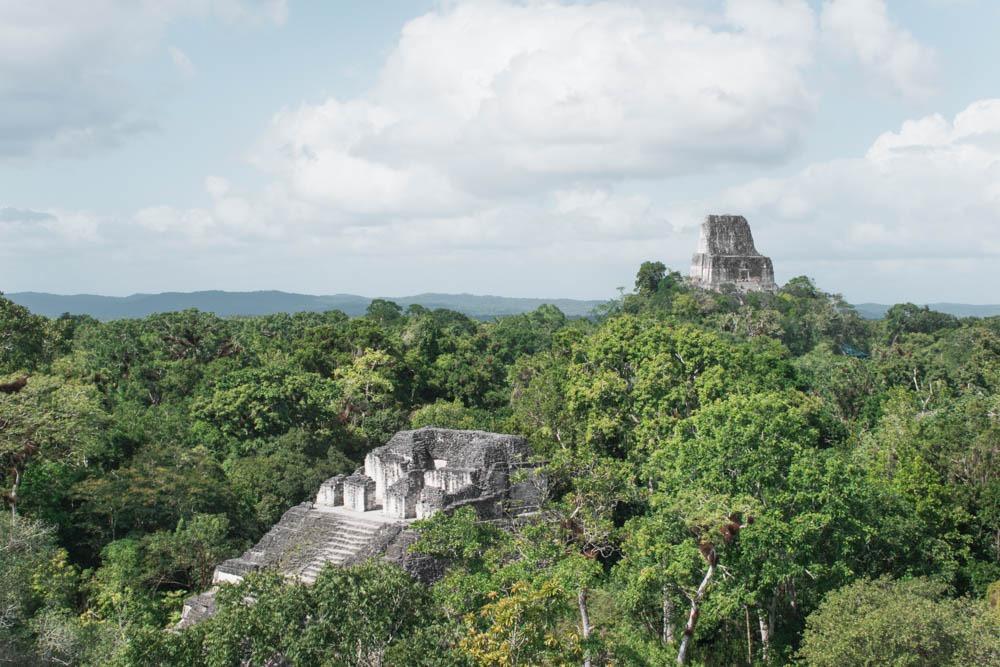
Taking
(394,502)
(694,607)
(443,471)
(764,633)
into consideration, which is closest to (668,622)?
(764,633)

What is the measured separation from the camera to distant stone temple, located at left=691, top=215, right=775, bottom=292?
64250 mm

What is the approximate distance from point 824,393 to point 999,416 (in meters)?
11.0

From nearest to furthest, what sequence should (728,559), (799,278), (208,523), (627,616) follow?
1. (728,559)
2. (627,616)
3. (208,523)
4. (799,278)

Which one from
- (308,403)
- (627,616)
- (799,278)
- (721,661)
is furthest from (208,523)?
(799,278)

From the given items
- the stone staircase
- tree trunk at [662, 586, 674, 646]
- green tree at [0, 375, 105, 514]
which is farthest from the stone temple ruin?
green tree at [0, 375, 105, 514]

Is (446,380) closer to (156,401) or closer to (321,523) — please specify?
(156,401)

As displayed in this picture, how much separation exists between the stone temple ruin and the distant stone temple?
44.9m

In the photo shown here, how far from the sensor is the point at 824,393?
33.1 metres

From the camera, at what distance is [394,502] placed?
20.2m

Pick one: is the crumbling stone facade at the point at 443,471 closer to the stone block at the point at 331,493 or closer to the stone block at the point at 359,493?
the stone block at the point at 359,493

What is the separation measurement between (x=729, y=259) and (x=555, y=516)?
51.1m

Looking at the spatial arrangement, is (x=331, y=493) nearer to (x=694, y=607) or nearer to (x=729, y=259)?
(x=694, y=607)

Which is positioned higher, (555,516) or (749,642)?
(555,516)

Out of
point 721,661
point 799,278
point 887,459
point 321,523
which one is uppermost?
point 799,278
